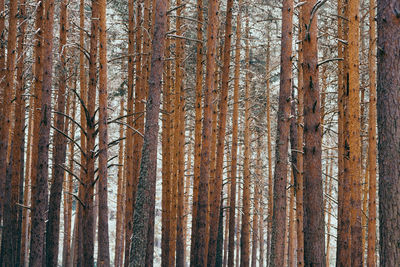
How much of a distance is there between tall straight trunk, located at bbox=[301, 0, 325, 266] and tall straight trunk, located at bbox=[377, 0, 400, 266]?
2754 mm

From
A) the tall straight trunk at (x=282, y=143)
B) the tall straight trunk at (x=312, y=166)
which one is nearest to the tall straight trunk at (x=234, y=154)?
the tall straight trunk at (x=282, y=143)

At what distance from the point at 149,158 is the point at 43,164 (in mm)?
2702

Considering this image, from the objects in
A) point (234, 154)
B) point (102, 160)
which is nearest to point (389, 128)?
point (102, 160)

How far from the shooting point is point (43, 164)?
9023 mm

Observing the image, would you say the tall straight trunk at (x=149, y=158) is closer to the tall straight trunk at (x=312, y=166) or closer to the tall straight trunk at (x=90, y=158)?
the tall straight trunk at (x=90, y=158)

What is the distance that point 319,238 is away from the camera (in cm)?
712

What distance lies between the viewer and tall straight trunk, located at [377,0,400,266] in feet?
14.1

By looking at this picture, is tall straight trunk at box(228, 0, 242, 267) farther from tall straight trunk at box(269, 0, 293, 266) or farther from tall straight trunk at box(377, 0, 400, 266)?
tall straight trunk at box(377, 0, 400, 266)

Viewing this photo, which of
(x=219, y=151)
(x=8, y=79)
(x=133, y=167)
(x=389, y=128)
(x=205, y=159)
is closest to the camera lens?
(x=389, y=128)

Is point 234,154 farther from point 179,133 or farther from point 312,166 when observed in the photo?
point 312,166

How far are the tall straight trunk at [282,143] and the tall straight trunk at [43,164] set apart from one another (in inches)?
193

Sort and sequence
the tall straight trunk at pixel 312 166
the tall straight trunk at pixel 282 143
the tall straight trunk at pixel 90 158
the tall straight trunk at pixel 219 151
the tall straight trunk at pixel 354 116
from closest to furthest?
the tall straight trunk at pixel 312 166 < the tall straight trunk at pixel 354 116 < the tall straight trunk at pixel 282 143 < the tall straight trunk at pixel 90 158 < the tall straight trunk at pixel 219 151

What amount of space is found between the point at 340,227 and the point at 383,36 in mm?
7097

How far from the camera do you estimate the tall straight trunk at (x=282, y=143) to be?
8938 mm
